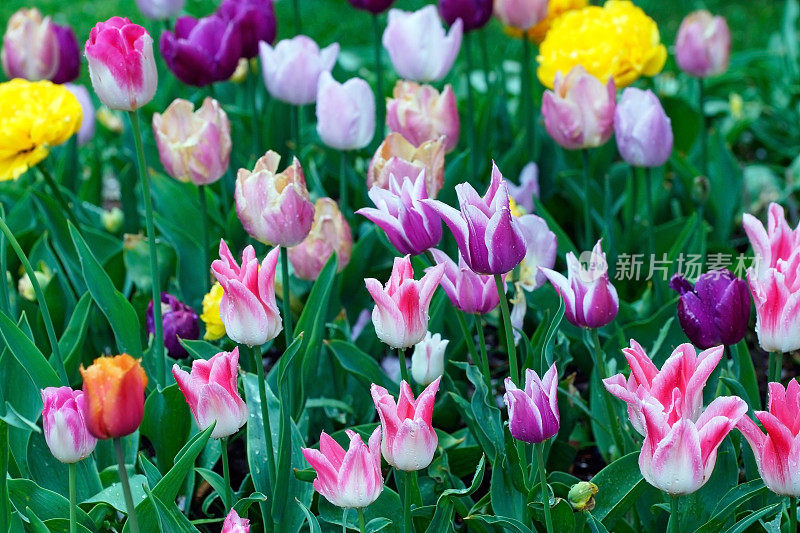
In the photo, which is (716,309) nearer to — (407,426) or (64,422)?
(407,426)

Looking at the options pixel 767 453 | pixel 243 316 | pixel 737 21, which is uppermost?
pixel 243 316

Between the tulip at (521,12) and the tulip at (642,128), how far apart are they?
55 centimetres

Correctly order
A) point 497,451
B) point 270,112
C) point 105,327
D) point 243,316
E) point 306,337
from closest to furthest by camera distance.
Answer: point 243,316 < point 497,451 < point 306,337 < point 105,327 < point 270,112

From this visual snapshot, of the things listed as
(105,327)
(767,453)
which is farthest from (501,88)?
(767,453)

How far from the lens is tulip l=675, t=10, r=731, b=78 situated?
87.2 inches

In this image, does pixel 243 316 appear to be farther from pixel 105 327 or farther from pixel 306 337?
pixel 105 327

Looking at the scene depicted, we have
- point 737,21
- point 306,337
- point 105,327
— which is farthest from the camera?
point 737,21

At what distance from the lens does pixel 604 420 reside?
5.61 feet

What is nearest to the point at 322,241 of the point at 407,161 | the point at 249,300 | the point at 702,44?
the point at 407,161

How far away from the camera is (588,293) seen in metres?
1.30

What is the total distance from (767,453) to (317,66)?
4.26 ft

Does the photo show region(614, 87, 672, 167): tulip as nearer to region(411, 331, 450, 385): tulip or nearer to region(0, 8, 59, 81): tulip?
region(411, 331, 450, 385): tulip

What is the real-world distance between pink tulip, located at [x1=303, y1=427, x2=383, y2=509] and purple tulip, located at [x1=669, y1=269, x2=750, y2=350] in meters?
0.47

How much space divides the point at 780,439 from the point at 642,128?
0.86 metres
